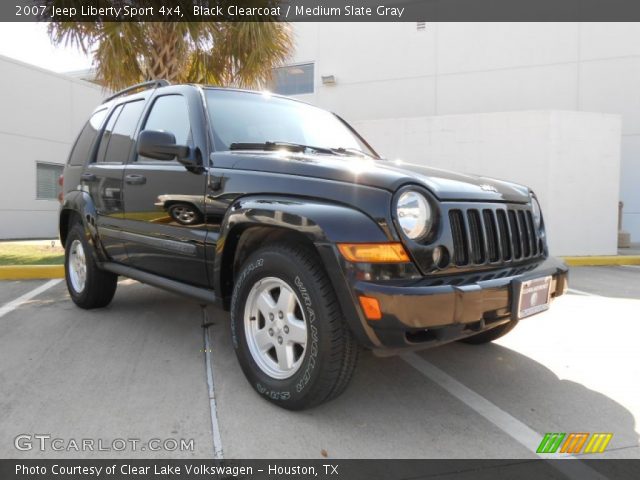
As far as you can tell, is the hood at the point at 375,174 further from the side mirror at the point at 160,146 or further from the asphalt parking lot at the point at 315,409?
the asphalt parking lot at the point at 315,409

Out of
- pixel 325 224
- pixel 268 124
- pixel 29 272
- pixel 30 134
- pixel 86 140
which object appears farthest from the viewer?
pixel 30 134

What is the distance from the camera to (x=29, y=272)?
659 centimetres

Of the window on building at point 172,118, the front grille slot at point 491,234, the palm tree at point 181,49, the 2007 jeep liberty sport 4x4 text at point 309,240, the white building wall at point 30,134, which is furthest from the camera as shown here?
the white building wall at point 30,134

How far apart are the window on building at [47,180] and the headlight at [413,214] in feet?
42.9

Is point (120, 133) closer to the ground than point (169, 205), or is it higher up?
higher up

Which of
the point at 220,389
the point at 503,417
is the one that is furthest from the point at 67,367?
the point at 503,417

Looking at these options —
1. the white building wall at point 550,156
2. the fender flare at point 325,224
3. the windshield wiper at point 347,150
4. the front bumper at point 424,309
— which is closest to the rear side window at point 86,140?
the windshield wiper at point 347,150

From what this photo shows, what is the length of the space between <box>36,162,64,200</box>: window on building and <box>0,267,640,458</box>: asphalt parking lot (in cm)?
1046

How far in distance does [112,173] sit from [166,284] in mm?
1184

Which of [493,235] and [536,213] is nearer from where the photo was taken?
[493,235]

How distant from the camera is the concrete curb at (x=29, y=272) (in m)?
6.54

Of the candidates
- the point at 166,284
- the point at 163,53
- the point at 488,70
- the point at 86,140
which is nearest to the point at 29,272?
the point at 86,140

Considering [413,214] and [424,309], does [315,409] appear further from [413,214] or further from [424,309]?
[413,214]

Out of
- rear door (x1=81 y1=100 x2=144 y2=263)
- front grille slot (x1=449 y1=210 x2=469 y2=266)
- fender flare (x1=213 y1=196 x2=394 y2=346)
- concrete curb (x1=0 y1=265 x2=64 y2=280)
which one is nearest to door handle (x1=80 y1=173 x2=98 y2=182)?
rear door (x1=81 y1=100 x2=144 y2=263)
